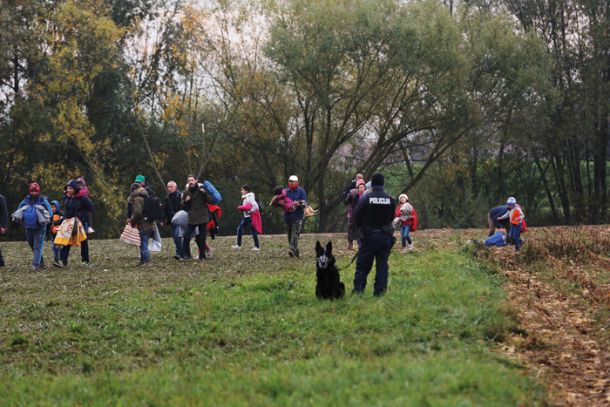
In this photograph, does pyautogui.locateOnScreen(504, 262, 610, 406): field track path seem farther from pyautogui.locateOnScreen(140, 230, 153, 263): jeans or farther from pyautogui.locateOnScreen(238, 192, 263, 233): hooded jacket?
pyautogui.locateOnScreen(238, 192, 263, 233): hooded jacket

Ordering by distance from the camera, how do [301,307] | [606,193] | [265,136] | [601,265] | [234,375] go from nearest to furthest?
[234,375], [301,307], [601,265], [265,136], [606,193]

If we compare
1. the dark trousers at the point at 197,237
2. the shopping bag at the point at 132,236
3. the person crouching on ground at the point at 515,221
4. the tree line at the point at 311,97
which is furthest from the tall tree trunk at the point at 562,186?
the shopping bag at the point at 132,236

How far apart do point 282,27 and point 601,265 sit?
26326 mm

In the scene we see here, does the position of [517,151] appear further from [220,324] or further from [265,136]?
[220,324]

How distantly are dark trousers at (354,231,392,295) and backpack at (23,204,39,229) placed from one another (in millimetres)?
9608

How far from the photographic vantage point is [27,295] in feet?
54.0

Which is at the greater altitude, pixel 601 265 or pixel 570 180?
pixel 570 180

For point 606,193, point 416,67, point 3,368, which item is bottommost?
point 3,368

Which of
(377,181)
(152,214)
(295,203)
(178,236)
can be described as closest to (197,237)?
(178,236)

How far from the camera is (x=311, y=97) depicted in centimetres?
4634

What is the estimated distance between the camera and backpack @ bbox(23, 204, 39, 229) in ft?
67.3

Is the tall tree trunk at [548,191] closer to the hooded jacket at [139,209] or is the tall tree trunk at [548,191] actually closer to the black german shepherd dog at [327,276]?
the hooded jacket at [139,209]

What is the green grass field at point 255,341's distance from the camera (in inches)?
319

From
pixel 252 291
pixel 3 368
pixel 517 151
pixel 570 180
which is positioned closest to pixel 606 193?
pixel 570 180
